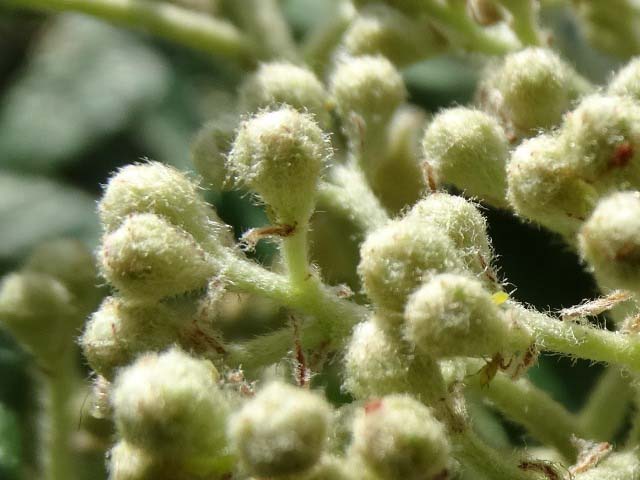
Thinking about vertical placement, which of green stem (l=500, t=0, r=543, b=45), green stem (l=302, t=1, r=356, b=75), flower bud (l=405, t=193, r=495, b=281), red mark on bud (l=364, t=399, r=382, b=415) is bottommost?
red mark on bud (l=364, t=399, r=382, b=415)

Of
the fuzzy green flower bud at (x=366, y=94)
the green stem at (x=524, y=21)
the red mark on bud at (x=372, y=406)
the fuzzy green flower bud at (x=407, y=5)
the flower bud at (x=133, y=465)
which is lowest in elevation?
the red mark on bud at (x=372, y=406)

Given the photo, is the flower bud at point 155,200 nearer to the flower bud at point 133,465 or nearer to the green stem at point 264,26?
the flower bud at point 133,465

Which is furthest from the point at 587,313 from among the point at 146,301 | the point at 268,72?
the point at 268,72

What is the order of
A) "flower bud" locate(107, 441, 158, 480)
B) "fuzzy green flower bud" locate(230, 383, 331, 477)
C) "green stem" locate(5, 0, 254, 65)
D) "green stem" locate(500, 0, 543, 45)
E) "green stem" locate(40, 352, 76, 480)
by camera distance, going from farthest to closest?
"green stem" locate(5, 0, 254, 65), "green stem" locate(500, 0, 543, 45), "green stem" locate(40, 352, 76, 480), "flower bud" locate(107, 441, 158, 480), "fuzzy green flower bud" locate(230, 383, 331, 477)

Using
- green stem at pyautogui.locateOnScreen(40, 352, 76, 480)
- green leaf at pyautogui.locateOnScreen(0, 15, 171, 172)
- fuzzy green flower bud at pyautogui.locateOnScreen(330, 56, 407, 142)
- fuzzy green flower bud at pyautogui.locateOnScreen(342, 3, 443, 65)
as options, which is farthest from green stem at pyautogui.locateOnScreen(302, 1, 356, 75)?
green stem at pyautogui.locateOnScreen(40, 352, 76, 480)

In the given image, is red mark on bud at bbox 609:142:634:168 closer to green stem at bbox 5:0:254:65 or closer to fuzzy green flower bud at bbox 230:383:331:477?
fuzzy green flower bud at bbox 230:383:331:477

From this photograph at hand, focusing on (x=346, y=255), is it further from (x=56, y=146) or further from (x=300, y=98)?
(x=56, y=146)

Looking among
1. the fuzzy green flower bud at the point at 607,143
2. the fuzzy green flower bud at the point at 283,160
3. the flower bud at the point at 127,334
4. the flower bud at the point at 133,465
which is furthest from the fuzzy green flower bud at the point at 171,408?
the fuzzy green flower bud at the point at 607,143
